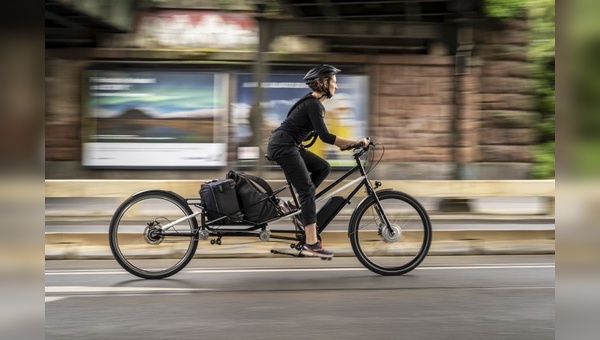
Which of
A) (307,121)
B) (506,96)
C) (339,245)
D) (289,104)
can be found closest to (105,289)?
(307,121)

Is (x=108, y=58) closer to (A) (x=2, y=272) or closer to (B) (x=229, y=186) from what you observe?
(B) (x=229, y=186)

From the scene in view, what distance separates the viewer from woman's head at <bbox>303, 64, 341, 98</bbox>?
648cm

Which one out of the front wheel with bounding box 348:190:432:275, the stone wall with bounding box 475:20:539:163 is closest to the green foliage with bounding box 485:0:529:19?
the stone wall with bounding box 475:20:539:163

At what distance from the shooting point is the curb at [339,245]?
7.78 metres

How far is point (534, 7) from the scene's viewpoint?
53.3ft

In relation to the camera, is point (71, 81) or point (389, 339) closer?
point (389, 339)

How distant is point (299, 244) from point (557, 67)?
5.09 m

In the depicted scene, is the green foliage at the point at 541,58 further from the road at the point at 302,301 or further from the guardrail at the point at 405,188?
the road at the point at 302,301

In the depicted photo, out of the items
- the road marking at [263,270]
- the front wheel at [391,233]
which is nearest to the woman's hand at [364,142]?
the front wheel at [391,233]

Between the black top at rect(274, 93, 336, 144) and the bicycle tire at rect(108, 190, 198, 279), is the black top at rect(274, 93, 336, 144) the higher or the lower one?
the higher one

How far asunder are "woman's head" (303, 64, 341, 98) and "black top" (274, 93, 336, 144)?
0.10 m

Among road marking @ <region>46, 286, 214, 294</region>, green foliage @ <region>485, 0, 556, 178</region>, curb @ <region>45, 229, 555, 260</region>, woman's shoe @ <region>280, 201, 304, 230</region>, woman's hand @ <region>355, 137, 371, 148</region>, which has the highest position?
green foliage @ <region>485, 0, 556, 178</region>

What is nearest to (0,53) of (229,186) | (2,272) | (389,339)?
(2,272)

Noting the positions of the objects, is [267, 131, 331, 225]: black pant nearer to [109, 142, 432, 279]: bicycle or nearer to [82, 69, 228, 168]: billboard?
A: [109, 142, 432, 279]: bicycle
